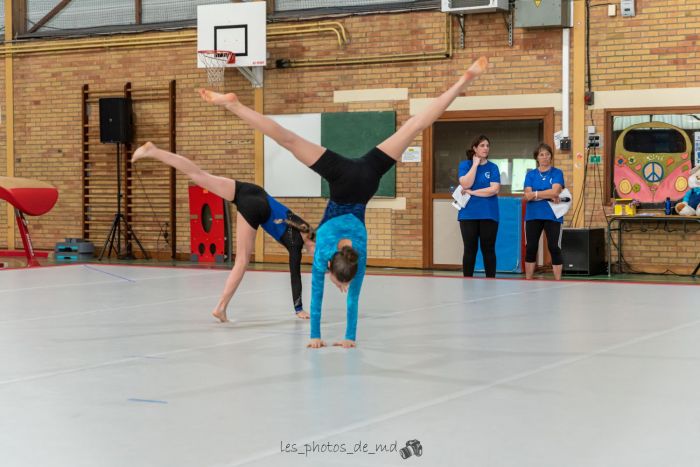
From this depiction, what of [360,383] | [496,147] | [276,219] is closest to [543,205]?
[496,147]

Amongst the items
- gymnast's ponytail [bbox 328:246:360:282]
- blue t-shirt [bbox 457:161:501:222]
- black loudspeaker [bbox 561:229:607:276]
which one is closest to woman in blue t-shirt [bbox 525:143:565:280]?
blue t-shirt [bbox 457:161:501:222]

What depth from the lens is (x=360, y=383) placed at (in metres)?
4.24

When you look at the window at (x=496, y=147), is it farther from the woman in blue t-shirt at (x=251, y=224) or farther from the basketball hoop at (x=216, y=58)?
the woman in blue t-shirt at (x=251, y=224)

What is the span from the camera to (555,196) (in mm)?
9617

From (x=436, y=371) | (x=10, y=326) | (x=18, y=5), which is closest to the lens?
(x=436, y=371)

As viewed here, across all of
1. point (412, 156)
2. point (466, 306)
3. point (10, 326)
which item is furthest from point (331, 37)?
point (10, 326)

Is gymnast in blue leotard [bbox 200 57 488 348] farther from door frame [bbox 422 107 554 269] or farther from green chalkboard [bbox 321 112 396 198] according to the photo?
green chalkboard [bbox 321 112 396 198]

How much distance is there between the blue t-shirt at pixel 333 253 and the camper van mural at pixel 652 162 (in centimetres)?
690

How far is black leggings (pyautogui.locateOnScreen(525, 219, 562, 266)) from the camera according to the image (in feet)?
31.9

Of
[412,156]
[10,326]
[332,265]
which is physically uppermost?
[412,156]

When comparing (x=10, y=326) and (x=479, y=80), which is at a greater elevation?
(x=479, y=80)

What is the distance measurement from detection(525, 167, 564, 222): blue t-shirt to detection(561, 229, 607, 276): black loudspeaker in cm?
116

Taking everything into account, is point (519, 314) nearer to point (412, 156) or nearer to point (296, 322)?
point (296, 322)

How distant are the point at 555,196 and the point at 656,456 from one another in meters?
6.75
